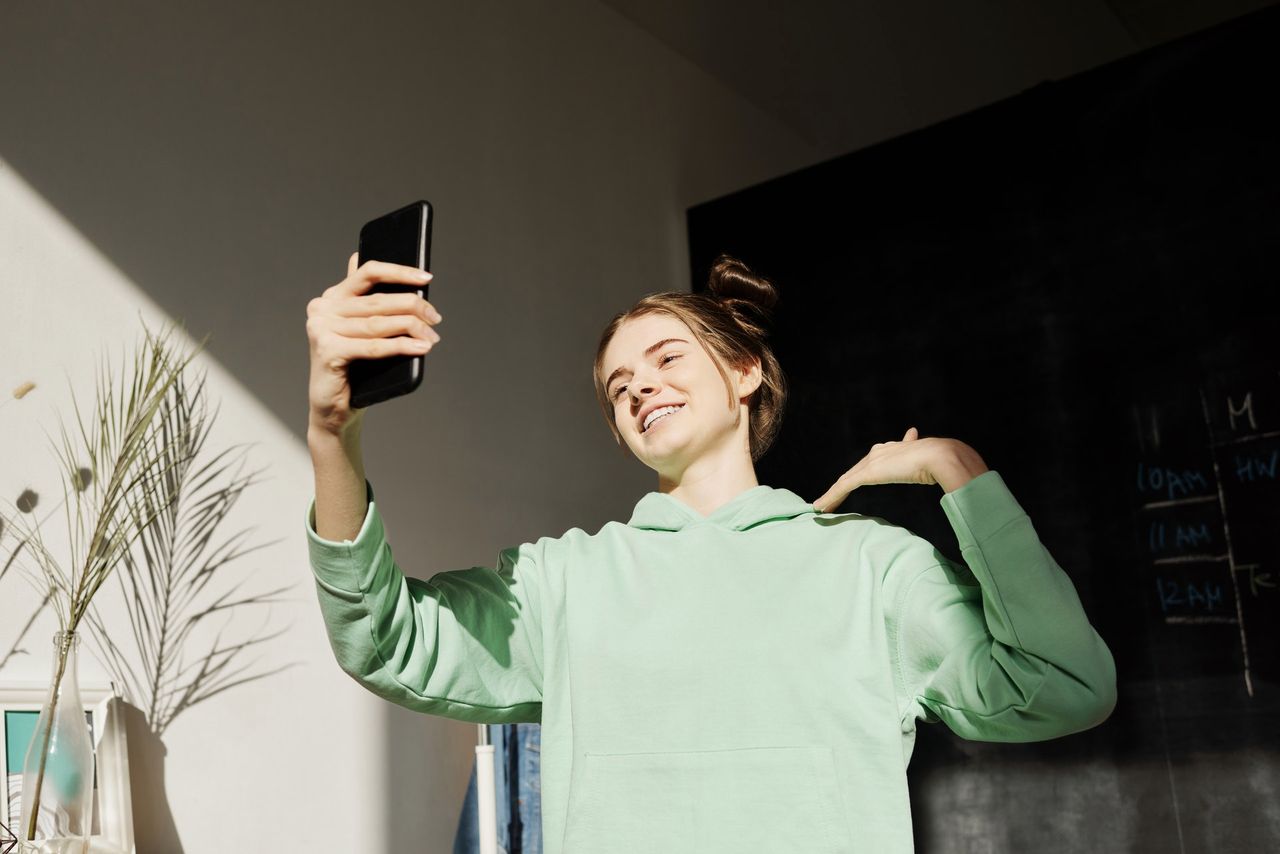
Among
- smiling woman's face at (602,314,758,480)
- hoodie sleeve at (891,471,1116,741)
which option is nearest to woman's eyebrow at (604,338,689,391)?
smiling woman's face at (602,314,758,480)

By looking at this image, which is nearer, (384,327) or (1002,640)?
(384,327)

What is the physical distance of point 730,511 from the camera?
124cm

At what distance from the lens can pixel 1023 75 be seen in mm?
4098

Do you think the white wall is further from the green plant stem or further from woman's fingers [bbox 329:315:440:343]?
woman's fingers [bbox 329:315:440:343]

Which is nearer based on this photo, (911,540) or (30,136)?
(911,540)

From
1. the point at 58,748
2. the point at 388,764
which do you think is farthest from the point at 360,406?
the point at 388,764

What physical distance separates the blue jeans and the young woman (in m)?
Answer: 1.14

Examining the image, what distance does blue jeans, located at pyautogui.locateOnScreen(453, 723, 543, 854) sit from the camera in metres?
2.31

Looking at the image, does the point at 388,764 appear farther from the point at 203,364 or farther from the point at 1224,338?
the point at 1224,338

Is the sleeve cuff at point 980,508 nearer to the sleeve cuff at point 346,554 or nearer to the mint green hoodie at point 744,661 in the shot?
the mint green hoodie at point 744,661

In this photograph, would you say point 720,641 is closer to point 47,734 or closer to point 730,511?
point 730,511

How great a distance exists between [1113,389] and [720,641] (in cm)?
173

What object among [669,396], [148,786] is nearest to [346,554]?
[669,396]

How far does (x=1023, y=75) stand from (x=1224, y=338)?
1950 millimetres
